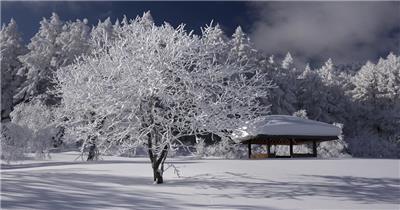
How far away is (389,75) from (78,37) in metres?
47.4

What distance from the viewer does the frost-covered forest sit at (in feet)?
45.2

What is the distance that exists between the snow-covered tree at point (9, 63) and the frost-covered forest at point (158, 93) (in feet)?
0.46

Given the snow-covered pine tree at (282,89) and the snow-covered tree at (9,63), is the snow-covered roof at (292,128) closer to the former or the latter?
the snow-covered pine tree at (282,89)

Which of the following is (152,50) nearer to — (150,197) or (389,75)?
(150,197)

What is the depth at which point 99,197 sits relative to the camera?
10828 millimetres

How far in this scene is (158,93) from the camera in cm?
1326

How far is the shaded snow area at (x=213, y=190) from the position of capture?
33.0 feet

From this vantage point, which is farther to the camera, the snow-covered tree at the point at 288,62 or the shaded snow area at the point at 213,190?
the snow-covered tree at the point at 288,62

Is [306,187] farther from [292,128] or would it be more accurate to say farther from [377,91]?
[377,91]

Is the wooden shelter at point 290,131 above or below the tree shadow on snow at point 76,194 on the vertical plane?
above

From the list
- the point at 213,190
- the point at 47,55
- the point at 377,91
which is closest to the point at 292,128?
the point at 213,190

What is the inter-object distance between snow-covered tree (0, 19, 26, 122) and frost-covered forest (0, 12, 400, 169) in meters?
0.14

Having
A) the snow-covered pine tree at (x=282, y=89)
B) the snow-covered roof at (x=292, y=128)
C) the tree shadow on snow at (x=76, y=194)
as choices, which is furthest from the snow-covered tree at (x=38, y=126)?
the snow-covered pine tree at (x=282, y=89)

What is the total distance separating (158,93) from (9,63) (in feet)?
148
